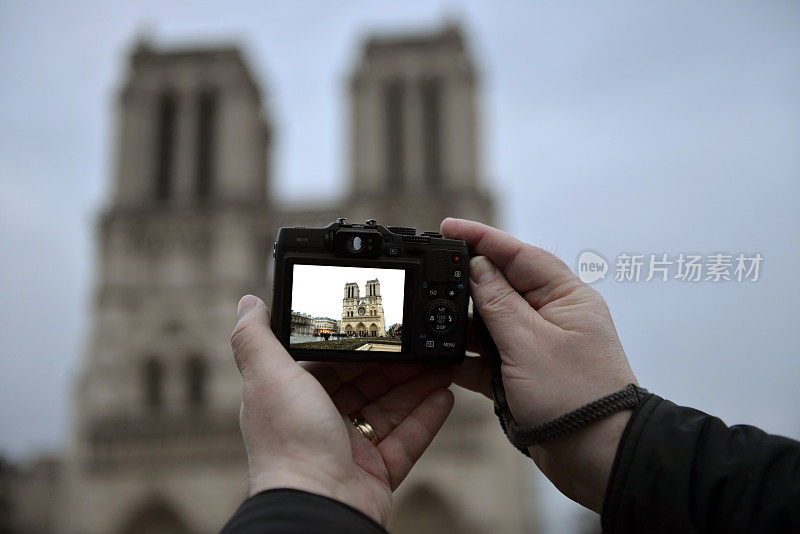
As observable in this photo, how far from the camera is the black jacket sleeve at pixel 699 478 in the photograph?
50.6 inches

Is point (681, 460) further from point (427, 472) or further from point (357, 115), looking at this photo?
point (357, 115)

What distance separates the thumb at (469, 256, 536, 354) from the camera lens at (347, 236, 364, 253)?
0.30 m

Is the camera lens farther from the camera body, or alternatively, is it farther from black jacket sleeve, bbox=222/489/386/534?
black jacket sleeve, bbox=222/489/386/534

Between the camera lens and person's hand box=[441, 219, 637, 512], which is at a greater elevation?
the camera lens

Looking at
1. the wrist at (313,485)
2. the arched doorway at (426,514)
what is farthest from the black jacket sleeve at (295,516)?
the arched doorway at (426,514)

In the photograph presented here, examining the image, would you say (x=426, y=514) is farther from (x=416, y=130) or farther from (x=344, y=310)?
(x=344, y=310)

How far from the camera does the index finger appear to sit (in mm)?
1765

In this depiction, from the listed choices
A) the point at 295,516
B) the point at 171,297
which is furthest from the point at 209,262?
the point at 295,516

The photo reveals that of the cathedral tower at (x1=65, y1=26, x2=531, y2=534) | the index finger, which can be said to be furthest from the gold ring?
Answer: the cathedral tower at (x1=65, y1=26, x2=531, y2=534)

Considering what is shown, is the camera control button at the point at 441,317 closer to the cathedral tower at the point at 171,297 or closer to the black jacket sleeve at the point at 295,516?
the black jacket sleeve at the point at 295,516

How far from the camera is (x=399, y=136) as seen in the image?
2544 centimetres

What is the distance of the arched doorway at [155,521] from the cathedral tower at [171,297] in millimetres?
43

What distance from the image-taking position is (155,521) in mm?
23500

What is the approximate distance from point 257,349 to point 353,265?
1.15 ft
